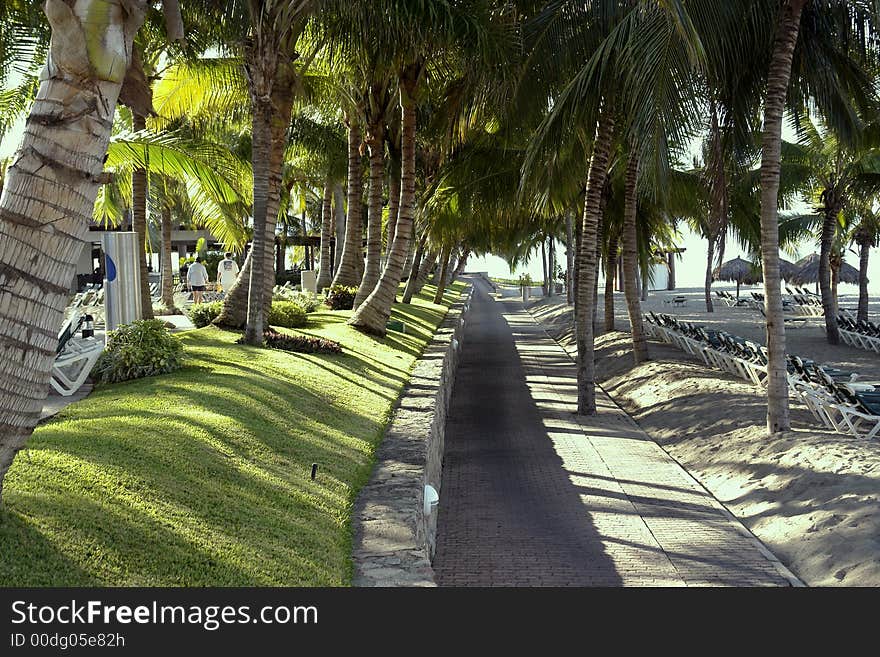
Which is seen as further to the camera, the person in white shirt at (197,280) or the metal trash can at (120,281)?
the person in white shirt at (197,280)

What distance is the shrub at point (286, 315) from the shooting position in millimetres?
16875

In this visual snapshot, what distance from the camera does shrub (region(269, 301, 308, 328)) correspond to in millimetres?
16875

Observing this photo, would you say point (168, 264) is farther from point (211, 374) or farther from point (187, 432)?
point (187, 432)

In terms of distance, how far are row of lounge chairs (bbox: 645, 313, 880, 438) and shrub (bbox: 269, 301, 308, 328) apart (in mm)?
8734

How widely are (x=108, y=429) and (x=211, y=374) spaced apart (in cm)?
323

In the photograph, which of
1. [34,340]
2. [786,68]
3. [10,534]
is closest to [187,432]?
[10,534]

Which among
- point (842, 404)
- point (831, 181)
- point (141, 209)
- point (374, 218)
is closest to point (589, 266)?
point (842, 404)

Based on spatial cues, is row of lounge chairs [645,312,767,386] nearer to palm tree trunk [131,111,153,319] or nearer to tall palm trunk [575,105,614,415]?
tall palm trunk [575,105,614,415]

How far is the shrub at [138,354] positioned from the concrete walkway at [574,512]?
12.4 feet

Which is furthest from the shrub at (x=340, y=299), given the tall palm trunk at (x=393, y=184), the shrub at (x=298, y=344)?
the shrub at (x=298, y=344)

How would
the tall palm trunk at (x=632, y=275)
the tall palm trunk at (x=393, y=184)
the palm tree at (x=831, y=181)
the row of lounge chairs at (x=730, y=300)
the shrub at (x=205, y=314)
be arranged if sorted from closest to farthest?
the shrub at (x=205, y=314) < the tall palm trunk at (x=632, y=275) < the palm tree at (x=831, y=181) < the tall palm trunk at (x=393, y=184) < the row of lounge chairs at (x=730, y=300)

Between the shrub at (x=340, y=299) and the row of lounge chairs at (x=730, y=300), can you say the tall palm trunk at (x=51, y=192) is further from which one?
the row of lounge chairs at (x=730, y=300)

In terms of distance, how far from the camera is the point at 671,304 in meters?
45.6
